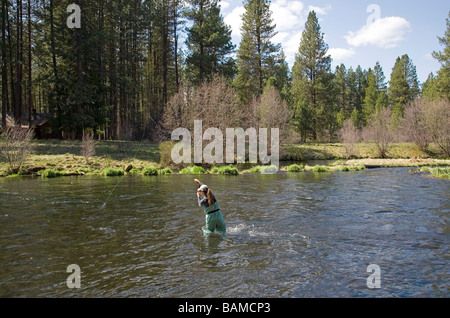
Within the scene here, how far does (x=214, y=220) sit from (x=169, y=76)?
54.1 m

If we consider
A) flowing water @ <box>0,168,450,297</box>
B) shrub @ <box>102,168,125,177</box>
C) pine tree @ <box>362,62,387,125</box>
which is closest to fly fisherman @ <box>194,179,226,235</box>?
flowing water @ <box>0,168,450,297</box>

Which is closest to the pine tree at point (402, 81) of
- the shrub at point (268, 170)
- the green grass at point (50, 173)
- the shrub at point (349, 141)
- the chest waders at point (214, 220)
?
the shrub at point (349, 141)

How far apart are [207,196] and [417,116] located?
42.0 metres

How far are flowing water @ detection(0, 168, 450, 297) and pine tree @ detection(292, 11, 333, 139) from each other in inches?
1659

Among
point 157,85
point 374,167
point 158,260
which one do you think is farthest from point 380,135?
point 158,260

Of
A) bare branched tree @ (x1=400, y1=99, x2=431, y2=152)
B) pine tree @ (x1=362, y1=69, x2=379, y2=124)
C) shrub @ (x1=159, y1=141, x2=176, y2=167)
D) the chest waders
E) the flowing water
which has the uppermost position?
pine tree @ (x1=362, y1=69, x2=379, y2=124)

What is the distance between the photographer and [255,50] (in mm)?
55469

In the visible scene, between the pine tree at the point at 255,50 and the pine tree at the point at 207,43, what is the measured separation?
5.38m

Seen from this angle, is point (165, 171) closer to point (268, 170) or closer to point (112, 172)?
point (112, 172)

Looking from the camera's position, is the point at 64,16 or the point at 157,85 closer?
the point at 64,16

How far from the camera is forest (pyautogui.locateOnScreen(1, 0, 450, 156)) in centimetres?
3712

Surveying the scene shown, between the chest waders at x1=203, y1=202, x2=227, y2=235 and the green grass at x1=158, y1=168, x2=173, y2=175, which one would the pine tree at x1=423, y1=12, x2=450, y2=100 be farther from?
the chest waders at x1=203, y1=202, x2=227, y2=235

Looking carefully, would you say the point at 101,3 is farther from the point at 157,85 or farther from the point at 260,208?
the point at 260,208

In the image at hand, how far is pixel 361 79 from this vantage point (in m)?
86.4
